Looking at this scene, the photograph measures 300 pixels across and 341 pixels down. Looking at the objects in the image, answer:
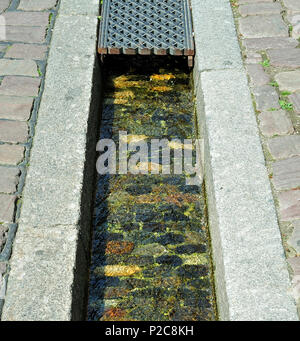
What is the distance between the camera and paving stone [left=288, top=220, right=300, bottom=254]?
2521 millimetres

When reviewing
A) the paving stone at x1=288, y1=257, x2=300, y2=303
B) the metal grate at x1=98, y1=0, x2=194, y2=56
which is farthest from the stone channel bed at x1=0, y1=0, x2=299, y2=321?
the metal grate at x1=98, y1=0, x2=194, y2=56

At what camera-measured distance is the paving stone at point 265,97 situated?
3.23 metres

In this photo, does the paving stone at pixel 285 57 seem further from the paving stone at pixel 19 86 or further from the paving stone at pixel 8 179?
the paving stone at pixel 8 179

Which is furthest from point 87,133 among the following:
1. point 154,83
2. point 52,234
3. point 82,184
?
point 154,83

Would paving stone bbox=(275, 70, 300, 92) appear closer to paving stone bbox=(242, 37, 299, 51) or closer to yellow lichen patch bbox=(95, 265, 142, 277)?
paving stone bbox=(242, 37, 299, 51)

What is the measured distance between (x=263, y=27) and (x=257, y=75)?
59 centimetres

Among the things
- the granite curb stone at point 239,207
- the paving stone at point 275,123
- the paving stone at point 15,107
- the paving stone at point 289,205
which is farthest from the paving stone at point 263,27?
the paving stone at point 15,107

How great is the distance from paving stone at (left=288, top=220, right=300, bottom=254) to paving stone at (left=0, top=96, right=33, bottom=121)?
6.04 feet

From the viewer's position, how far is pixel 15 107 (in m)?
3.21

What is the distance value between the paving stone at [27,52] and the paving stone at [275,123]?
67.2 inches

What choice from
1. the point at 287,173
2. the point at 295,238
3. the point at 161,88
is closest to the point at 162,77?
the point at 161,88

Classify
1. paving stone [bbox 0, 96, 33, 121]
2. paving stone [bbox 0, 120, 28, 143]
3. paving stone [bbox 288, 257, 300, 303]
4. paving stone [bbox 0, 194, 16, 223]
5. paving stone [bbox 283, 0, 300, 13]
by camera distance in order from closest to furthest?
paving stone [bbox 288, 257, 300, 303] < paving stone [bbox 0, 194, 16, 223] < paving stone [bbox 0, 120, 28, 143] < paving stone [bbox 0, 96, 33, 121] < paving stone [bbox 283, 0, 300, 13]

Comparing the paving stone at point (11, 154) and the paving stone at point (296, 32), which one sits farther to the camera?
the paving stone at point (296, 32)

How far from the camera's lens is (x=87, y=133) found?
3.10 m
